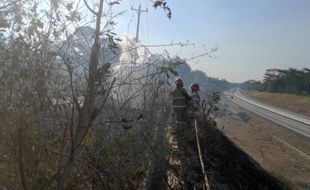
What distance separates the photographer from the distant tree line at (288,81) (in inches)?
A: 4323

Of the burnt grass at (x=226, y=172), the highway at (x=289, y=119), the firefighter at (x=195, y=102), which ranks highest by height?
the firefighter at (x=195, y=102)

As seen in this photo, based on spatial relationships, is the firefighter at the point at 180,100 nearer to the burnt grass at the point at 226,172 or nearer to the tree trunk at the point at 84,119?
the burnt grass at the point at 226,172

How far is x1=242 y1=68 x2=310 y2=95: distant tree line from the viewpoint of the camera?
360ft

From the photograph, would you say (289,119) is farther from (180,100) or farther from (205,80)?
(180,100)

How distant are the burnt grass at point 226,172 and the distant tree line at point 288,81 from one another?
8915 centimetres

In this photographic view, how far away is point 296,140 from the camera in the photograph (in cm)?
3244

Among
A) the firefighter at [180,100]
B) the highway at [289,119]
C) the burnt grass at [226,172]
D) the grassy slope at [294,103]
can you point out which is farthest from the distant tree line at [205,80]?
Result: the grassy slope at [294,103]

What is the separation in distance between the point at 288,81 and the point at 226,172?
115 meters

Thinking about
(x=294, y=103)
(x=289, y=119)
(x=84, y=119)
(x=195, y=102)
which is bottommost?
(x=289, y=119)

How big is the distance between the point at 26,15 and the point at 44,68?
150cm

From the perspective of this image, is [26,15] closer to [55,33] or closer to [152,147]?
[55,33]

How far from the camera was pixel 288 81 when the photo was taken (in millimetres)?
122125

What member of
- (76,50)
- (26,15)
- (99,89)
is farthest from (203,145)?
(99,89)

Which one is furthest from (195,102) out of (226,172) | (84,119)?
(84,119)
